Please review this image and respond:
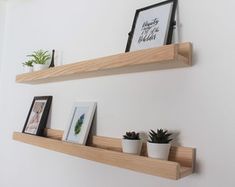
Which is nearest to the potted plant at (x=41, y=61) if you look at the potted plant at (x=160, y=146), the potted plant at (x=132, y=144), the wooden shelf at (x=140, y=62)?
the wooden shelf at (x=140, y=62)

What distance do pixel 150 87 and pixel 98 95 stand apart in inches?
13.3

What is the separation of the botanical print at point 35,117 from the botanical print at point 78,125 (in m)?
0.38

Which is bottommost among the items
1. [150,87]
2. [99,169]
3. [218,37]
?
[99,169]

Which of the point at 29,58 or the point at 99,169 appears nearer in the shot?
the point at 99,169

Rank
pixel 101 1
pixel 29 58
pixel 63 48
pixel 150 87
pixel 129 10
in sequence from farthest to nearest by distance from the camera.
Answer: pixel 29 58
pixel 63 48
pixel 101 1
pixel 129 10
pixel 150 87

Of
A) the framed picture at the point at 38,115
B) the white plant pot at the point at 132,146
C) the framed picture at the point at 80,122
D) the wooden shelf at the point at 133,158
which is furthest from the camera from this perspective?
the framed picture at the point at 38,115

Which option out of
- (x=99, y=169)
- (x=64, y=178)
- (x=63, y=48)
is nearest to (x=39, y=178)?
(x=64, y=178)

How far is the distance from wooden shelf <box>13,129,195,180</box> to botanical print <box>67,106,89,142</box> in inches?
2.4

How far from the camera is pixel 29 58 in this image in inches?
77.5

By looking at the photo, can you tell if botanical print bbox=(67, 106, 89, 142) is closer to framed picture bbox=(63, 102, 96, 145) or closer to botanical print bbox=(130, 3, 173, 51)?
framed picture bbox=(63, 102, 96, 145)

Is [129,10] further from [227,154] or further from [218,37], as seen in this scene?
[227,154]

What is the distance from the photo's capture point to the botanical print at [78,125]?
1289mm

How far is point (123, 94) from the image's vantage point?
1.18m

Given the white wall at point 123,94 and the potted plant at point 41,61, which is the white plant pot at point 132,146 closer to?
the white wall at point 123,94
